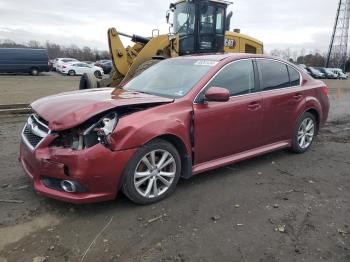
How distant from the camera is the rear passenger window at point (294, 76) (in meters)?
6.00

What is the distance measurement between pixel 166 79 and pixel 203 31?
699 cm

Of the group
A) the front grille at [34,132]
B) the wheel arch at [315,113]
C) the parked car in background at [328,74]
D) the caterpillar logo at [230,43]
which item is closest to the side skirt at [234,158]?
the wheel arch at [315,113]

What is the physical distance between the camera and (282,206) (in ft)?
14.0

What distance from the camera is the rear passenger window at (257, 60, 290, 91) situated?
5.46m

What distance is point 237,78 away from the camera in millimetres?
5102

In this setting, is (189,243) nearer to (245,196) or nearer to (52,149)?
(245,196)

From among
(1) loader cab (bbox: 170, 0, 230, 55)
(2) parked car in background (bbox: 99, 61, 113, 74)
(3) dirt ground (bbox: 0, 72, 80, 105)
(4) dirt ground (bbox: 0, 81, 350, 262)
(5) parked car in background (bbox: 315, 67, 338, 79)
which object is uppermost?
(1) loader cab (bbox: 170, 0, 230, 55)

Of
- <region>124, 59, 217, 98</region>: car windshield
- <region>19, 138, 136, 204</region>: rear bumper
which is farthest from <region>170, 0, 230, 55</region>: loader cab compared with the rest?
<region>19, 138, 136, 204</region>: rear bumper

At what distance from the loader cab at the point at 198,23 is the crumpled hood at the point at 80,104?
7171mm

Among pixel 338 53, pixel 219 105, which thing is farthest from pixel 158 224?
pixel 338 53

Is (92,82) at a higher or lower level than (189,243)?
higher

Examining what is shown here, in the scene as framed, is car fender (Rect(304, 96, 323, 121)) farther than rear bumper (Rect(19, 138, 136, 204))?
Yes

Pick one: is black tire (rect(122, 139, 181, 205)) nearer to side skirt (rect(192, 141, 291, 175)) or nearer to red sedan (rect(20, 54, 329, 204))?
red sedan (rect(20, 54, 329, 204))

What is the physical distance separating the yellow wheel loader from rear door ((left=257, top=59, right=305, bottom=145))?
506 cm
